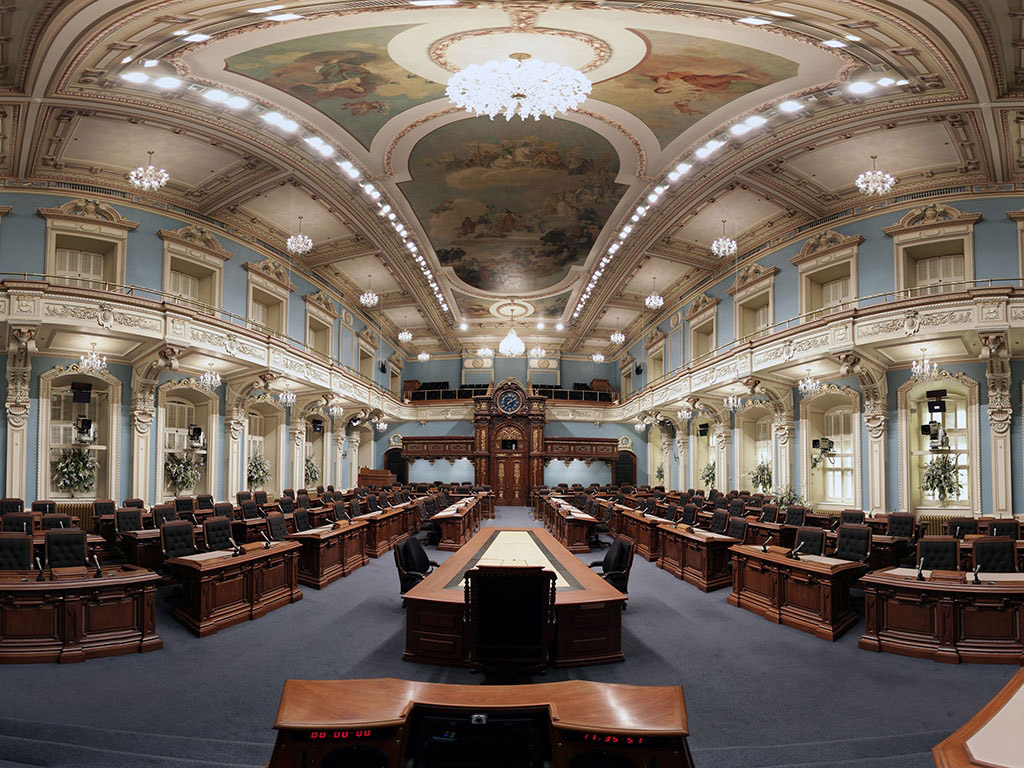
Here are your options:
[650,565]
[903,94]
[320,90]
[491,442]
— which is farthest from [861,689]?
[491,442]

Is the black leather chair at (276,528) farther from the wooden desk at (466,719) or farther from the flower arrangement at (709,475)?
the flower arrangement at (709,475)

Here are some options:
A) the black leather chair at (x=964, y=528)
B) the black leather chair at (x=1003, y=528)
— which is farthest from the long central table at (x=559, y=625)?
the black leather chair at (x=1003, y=528)

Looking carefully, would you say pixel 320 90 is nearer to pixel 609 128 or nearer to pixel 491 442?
pixel 609 128

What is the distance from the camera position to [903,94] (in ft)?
29.4

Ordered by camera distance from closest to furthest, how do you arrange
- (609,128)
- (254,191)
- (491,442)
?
(609,128)
(254,191)
(491,442)

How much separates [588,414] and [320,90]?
19613mm

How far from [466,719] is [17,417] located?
1305 centimetres

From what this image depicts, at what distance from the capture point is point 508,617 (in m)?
4.89

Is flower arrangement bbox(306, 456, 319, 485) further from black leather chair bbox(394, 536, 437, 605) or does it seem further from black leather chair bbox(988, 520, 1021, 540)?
black leather chair bbox(988, 520, 1021, 540)

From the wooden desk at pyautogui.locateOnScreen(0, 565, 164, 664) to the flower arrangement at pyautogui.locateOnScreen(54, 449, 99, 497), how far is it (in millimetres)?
7469

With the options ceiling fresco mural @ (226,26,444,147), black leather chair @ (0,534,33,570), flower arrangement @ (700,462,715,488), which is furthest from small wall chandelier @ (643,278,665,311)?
black leather chair @ (0,534,33,570)

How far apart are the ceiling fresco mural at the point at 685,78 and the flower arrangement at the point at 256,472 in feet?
41.1

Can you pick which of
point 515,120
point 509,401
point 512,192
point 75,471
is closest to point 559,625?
point 515,120

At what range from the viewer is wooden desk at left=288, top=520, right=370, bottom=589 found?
28.2 ft
